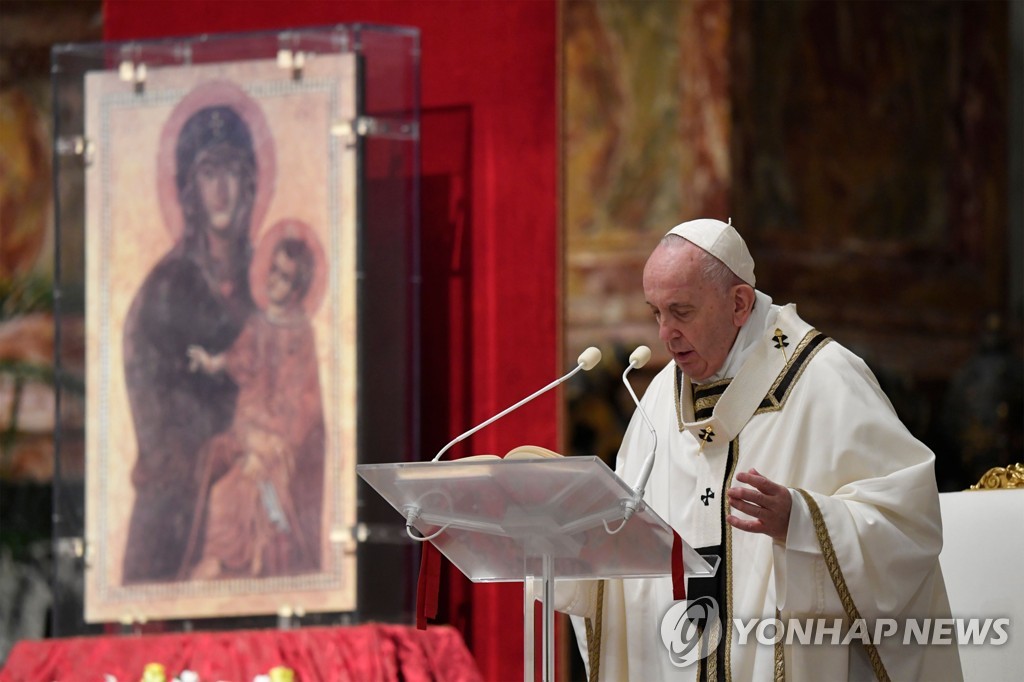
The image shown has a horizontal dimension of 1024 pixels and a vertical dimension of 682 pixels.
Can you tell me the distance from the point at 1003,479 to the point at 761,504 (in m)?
1.07

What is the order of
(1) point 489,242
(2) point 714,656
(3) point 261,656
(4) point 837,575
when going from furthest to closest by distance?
(1) point 489,242, (3) point 261,656, (2) point 714,656, (4) point 837,575

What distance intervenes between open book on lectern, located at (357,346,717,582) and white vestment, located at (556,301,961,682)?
0.33m

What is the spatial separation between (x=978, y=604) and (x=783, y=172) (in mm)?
7861

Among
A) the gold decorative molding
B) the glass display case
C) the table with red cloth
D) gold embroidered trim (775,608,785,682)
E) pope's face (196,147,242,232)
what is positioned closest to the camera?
gold embroidered trim (775,608,785,682)

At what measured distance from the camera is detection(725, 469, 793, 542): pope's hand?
13.2 ft

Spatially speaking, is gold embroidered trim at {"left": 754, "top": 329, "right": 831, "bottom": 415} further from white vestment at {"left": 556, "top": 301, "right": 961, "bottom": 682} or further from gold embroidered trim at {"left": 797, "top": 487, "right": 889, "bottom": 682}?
gold embroidered trim at {"left": 797, "top": 487, "right": 889, "bottom": 682}

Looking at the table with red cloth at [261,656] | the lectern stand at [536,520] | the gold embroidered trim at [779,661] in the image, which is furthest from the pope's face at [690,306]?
the table with red cloth at [261,656]

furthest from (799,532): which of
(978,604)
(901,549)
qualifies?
(978,604)

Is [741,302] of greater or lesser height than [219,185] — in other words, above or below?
below

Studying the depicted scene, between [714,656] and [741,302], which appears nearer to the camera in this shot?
[714,656]

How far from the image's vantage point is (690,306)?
4.54 metres

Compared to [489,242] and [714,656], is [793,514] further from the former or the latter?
[489,242]

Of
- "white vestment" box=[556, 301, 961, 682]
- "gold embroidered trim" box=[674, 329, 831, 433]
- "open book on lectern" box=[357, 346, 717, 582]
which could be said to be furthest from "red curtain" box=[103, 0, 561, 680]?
"open book on lectern" box=[357, 346, 717, 582]

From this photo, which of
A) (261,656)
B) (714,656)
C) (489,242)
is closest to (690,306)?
(714,656)
